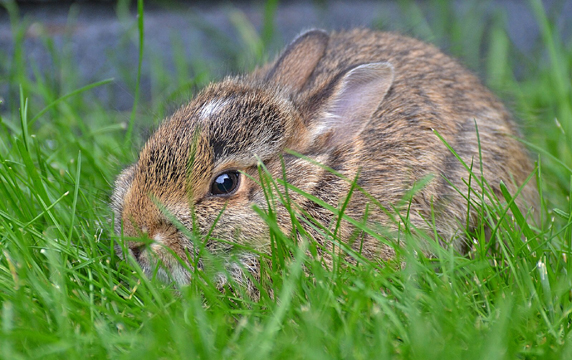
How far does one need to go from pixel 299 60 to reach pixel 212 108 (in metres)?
1.10

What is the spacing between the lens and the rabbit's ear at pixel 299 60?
461 centimetres

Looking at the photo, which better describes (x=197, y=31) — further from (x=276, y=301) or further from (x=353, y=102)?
(x=276, y=301)

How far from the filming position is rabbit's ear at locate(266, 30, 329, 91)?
461 centimetres

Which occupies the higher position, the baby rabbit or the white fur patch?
the white fur patch

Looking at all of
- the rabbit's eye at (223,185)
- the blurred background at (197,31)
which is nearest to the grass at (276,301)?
the rabbit's eye at (223,185)

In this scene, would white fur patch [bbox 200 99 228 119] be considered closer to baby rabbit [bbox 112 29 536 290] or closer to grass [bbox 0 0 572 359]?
baby rabbit [bbox 112 29 536 290]

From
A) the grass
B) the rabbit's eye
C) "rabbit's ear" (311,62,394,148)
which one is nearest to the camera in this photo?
the grass

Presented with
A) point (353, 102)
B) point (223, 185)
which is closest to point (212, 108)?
point (223, 185)

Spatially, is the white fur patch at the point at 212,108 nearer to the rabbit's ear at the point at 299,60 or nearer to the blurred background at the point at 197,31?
the rabbit's ear at the point at 299,60

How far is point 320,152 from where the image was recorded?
394 cm

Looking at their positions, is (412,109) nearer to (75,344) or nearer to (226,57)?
(75,344)

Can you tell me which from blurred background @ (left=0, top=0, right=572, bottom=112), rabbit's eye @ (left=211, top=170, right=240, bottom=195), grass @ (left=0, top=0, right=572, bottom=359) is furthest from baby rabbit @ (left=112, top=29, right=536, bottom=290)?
blurred background @ (left=0, top=0, right=572, bottom=112)

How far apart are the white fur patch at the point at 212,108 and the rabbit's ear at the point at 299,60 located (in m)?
0.75

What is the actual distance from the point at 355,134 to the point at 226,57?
10.6 feet
